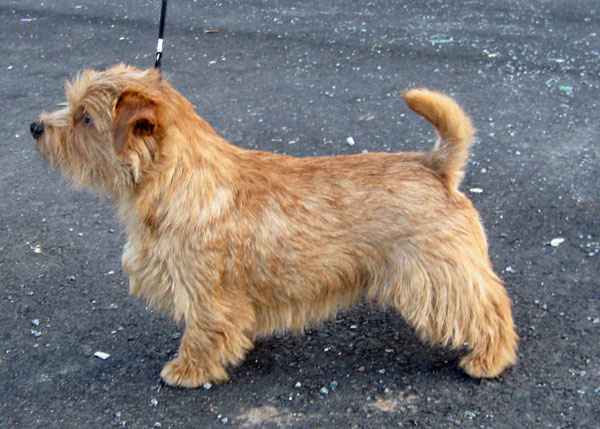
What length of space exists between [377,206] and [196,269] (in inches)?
36.8

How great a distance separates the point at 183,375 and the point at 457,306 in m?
1.46

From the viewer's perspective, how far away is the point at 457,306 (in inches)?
151

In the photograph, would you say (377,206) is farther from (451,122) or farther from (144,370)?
(144,370)

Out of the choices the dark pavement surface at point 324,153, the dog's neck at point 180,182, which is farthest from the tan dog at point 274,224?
the dark pavement surface at point 324,153

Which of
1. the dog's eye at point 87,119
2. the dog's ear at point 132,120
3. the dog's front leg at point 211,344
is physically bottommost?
the dog's front leg at point 211,344

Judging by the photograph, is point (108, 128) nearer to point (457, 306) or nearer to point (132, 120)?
point (132, 120)

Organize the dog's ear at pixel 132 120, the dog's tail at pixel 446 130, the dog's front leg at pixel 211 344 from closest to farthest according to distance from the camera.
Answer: the dog's ear at pixel 132 120
the dog's tail at pixel 446 130
the dog's front leg at pixel 211 344

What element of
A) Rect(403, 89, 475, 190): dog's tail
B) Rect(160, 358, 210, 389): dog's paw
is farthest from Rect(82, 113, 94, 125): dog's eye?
Rect(403, 89, 475, 190): dog's tail

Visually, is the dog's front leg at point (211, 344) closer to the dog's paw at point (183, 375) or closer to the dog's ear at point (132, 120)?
the dog's paw at point (183, 375)

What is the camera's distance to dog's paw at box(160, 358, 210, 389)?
13.4 feet

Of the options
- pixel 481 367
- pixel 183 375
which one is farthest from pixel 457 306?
pixel 183 375

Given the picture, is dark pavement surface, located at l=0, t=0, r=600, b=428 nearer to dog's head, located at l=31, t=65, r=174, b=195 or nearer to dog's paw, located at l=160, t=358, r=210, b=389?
dog's paw, located at l=160, t=358, r=210, b=389

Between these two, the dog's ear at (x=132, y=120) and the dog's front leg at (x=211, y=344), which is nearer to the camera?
the dog's ear at (x=132, y=120)

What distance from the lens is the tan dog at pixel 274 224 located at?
3.69m
